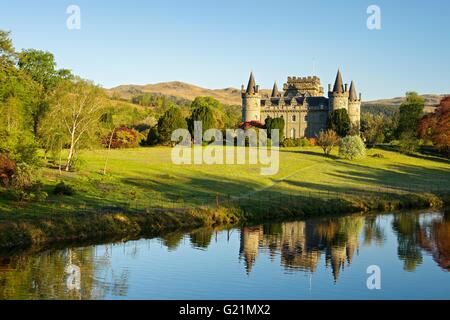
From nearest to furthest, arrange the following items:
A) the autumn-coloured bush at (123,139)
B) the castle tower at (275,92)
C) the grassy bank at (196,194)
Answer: the grassy bank at (196,194), the autumn-coloured bush at (123,139), the castle tower at (275,92)

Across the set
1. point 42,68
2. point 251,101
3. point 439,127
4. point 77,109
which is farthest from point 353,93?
point 77,109

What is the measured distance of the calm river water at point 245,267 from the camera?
2036 centimetres

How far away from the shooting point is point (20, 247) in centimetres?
2534

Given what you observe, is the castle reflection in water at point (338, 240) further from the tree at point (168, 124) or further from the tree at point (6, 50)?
the tree at point (168, 124)

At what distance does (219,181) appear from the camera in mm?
47000

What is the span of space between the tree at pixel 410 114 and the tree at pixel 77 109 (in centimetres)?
5551

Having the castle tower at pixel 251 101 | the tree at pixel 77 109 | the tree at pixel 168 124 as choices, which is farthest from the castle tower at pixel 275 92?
the tree at pixel 77 109

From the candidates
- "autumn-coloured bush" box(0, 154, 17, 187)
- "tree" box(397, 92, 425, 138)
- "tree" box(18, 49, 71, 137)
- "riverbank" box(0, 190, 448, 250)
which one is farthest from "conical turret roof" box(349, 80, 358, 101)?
"autumn-coloured bush" box(0, 154, 17, 187)

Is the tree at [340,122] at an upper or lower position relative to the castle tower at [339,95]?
lower

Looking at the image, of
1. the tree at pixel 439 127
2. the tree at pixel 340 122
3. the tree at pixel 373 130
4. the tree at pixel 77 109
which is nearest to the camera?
the tree at pixel 77 109

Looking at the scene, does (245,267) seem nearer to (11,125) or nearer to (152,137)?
(11,125)
